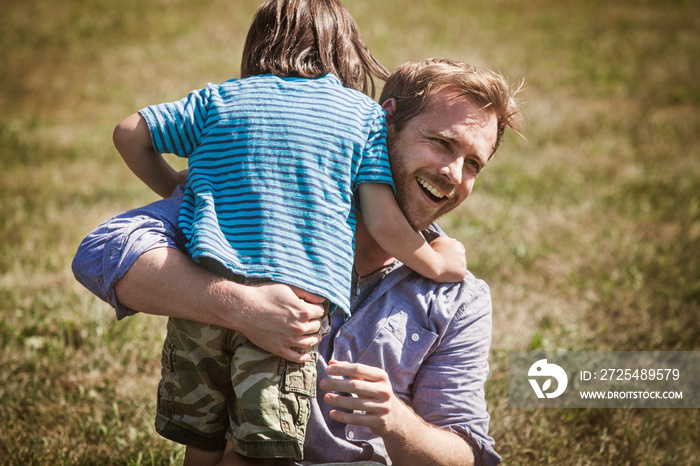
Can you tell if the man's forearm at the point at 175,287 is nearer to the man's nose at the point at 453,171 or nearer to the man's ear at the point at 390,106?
the man's nose at the point at 453,171

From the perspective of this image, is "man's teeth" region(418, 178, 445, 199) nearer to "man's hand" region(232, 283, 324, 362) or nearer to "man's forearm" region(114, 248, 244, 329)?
"man's hand" region(232, 283, 324, 362)

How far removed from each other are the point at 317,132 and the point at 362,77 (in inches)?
21.3

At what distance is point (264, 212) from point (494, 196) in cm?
548

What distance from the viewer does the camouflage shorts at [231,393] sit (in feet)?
7.01

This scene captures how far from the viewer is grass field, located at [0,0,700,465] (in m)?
3.67

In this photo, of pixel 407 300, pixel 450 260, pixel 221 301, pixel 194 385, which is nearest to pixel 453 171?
pixel 450 260

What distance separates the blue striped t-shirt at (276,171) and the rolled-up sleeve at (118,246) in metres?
0.08

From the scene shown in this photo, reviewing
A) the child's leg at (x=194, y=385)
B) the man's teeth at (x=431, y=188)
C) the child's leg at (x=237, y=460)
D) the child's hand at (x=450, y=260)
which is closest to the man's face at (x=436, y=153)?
the man's teeth at (x=431, y=188)

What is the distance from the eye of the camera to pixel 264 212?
2.14m

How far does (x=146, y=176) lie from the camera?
2461 mm

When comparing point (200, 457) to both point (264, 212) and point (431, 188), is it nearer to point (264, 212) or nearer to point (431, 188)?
point (264, 212)

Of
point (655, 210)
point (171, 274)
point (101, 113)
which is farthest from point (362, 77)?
point (101, 113)

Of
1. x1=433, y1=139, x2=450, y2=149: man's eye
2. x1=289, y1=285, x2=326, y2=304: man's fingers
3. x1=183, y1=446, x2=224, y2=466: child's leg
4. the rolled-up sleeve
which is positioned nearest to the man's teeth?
x1=433, y1=139, x2=450, y2=149: man's eye

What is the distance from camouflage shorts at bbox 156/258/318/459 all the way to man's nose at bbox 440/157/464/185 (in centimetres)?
83
